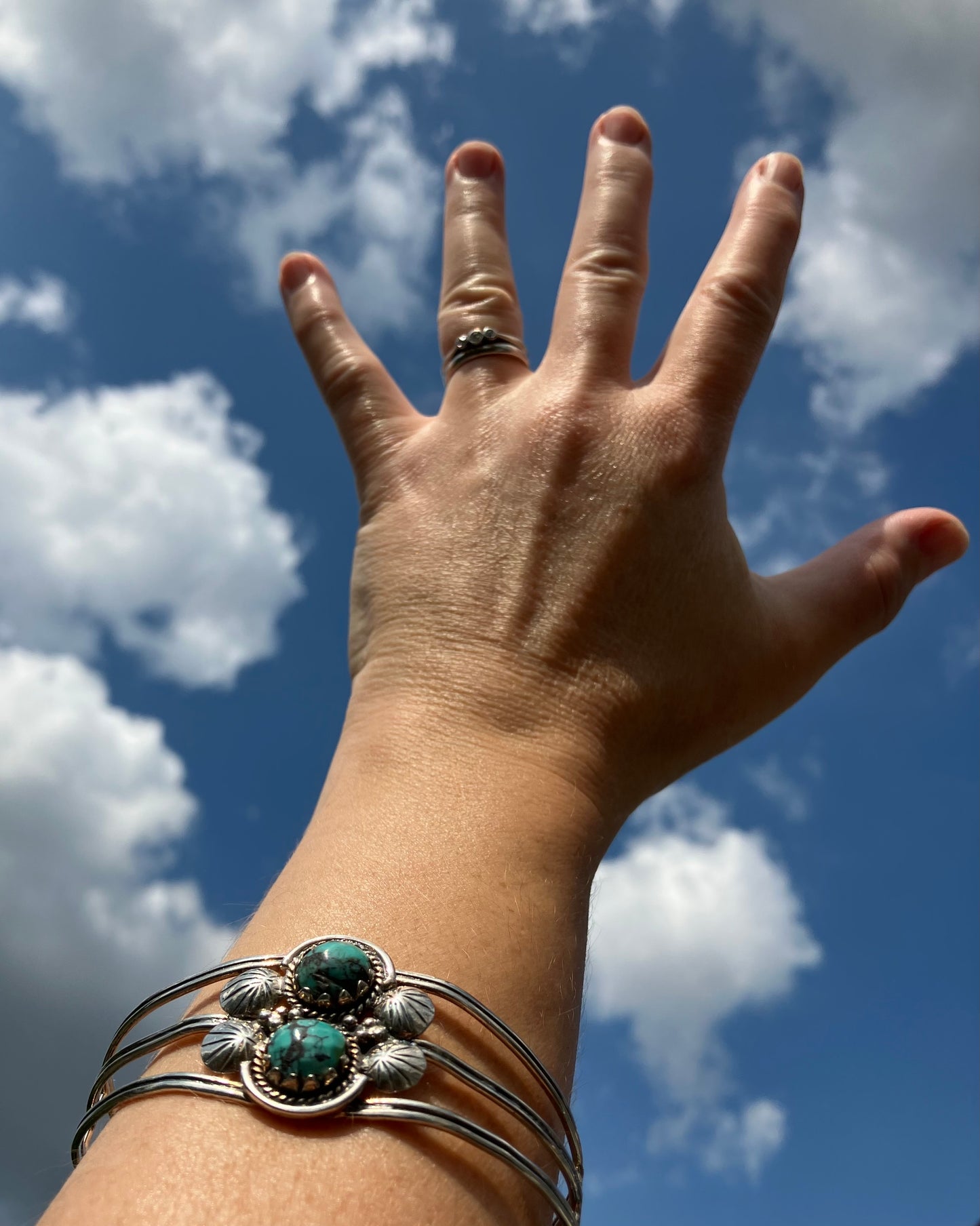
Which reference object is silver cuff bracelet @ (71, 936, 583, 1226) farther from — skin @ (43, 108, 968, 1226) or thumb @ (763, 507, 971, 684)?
thumb @ (763, 507, 971, 684)

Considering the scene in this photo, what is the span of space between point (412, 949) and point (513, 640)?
106 cm

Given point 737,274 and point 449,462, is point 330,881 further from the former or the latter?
point 737,274

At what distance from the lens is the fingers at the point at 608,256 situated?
3.17 metres

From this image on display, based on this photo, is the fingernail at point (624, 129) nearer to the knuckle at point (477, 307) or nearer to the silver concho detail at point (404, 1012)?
the knuckle at point (477, 307)

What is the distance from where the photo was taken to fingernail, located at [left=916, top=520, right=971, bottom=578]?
3.36 meters

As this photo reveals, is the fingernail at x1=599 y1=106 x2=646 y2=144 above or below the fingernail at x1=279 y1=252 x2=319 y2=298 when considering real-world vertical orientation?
above

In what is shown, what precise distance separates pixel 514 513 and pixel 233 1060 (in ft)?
5.92

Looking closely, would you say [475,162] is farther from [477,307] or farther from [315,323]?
[315,323]

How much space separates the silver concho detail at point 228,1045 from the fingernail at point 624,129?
11.4 feet

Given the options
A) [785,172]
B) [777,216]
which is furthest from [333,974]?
[785,172]

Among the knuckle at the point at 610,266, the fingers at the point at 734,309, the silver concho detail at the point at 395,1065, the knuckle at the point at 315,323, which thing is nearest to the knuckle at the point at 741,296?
the fingers at the point at 734,309

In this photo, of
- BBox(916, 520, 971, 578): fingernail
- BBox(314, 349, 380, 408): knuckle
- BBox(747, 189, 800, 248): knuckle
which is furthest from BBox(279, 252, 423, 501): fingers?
BBox(916, 520, 971, 578): fingernail

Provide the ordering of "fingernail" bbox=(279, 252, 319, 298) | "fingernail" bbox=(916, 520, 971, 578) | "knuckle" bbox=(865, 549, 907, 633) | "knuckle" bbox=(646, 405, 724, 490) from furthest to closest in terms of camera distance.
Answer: "fingernail" bbox=(279, 252, 319, 298), "fingernail" bbox=(916, 520, 971, 578), "knuckle" bbox=(865, 549, 907, 633), "knuckle" bbox=(646, 405, 724, 490)

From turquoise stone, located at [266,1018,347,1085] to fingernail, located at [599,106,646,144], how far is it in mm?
3442
